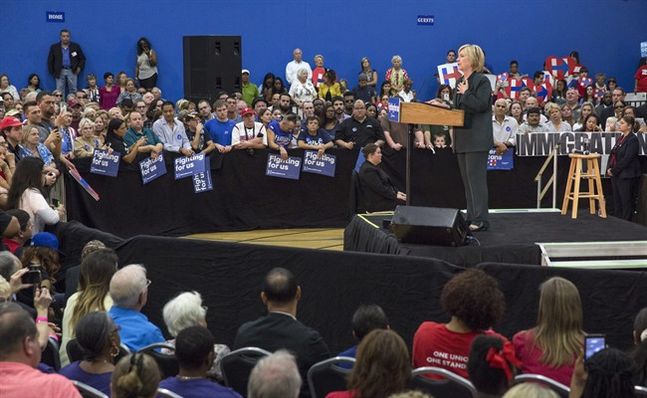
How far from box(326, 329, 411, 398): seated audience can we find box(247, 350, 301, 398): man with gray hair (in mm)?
337

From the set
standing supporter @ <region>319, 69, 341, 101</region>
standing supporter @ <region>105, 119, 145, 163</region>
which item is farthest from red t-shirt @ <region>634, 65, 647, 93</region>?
standing supporter @ <region>105, 119, 145, 163</region>

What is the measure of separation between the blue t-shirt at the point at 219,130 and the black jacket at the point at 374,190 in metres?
2.64

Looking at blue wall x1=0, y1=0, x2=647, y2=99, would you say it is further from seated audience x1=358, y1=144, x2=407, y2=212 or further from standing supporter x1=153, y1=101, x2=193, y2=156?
seated audience x1=358, y1=144, x2=407, y2=212

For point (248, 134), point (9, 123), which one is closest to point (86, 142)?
point (248, 134)

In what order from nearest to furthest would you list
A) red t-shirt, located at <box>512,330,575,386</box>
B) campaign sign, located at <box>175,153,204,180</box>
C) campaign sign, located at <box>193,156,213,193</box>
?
red t-shirt, located at <box>512,330,575,386</box>, campaign sign, located at <box>175,153,204,180</box>, campaign sign, located at <box>193,156,213,193</box>

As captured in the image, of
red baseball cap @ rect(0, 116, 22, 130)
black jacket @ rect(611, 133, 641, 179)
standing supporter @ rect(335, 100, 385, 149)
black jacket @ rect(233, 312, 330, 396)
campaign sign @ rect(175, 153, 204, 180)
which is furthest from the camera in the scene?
standing supporter @ rect(335, 100, 385, 149)

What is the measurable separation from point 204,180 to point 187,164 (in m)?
0.35

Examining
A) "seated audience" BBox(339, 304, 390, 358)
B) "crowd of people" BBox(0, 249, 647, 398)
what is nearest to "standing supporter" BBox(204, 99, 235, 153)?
"crowd of people" BBox(0, 249, 647, 398)

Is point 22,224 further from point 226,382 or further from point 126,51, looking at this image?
point 126,51

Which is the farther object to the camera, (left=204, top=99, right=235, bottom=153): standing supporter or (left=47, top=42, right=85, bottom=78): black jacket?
(left=47, top=42, right=85, bottom=78): black jacket

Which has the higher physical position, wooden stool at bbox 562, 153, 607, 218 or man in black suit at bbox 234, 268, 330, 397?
wooden stool at bbox 562, 153, 607, 218

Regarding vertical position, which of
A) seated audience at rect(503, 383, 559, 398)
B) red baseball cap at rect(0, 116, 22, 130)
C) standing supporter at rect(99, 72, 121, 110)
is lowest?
seated audience at rect(503, 383, 559, 398)

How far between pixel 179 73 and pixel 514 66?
314 inches

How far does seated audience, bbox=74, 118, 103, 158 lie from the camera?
503 inches
